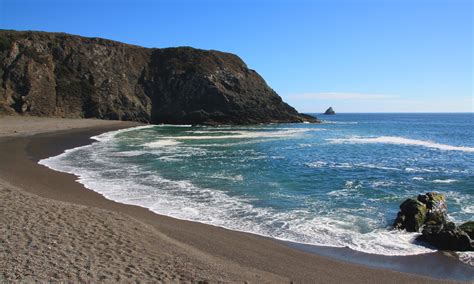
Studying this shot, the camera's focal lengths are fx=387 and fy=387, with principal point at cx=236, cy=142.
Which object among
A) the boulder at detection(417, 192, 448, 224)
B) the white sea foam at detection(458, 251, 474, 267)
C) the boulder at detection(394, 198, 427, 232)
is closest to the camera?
the white sea foam at detection(458, 251, 474, 267)

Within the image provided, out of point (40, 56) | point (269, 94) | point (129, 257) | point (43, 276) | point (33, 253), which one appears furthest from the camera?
point (269, 94)

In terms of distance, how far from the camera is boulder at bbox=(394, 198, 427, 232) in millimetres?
11430

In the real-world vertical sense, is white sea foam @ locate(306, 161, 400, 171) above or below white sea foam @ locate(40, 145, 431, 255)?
above

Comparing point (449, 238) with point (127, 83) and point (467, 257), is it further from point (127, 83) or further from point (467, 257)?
point (127, 83)

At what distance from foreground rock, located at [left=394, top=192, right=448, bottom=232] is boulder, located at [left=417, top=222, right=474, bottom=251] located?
1.00 m

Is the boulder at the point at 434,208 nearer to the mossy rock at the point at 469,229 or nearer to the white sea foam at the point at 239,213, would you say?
the mossy rock at the point at 469,229

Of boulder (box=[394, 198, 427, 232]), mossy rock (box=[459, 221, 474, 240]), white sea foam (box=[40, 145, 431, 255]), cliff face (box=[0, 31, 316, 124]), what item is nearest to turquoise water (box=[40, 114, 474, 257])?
white sea foam (box=[40, 145, 431, 255])

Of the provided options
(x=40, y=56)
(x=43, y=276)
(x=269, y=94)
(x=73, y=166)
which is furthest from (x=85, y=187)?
(x=269, y=94)

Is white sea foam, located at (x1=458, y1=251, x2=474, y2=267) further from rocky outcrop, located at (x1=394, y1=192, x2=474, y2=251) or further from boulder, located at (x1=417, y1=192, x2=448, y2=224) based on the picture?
boulder, located at (x1=417, y1=192, x2=448, y2=224)

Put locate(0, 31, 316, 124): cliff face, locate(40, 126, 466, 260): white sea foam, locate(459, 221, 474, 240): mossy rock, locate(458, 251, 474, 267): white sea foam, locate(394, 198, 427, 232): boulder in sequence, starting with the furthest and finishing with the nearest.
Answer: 1. locate(0, 31, 316, 124): cliff face
2. locate(394, 198, 427, 232): boulder
3. locate(40, 126, 466, 260): white sea foam
4. locate(459, 221, 474, 240): mossy rock
5. locate(458, 251, 474, 267): white sea foam

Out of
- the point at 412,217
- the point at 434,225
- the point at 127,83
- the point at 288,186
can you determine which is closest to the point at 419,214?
the point at 412,217

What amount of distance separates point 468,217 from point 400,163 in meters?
13.5

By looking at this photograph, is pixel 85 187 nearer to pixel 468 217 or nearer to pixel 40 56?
pixel 468 217

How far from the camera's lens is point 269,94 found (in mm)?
88750
